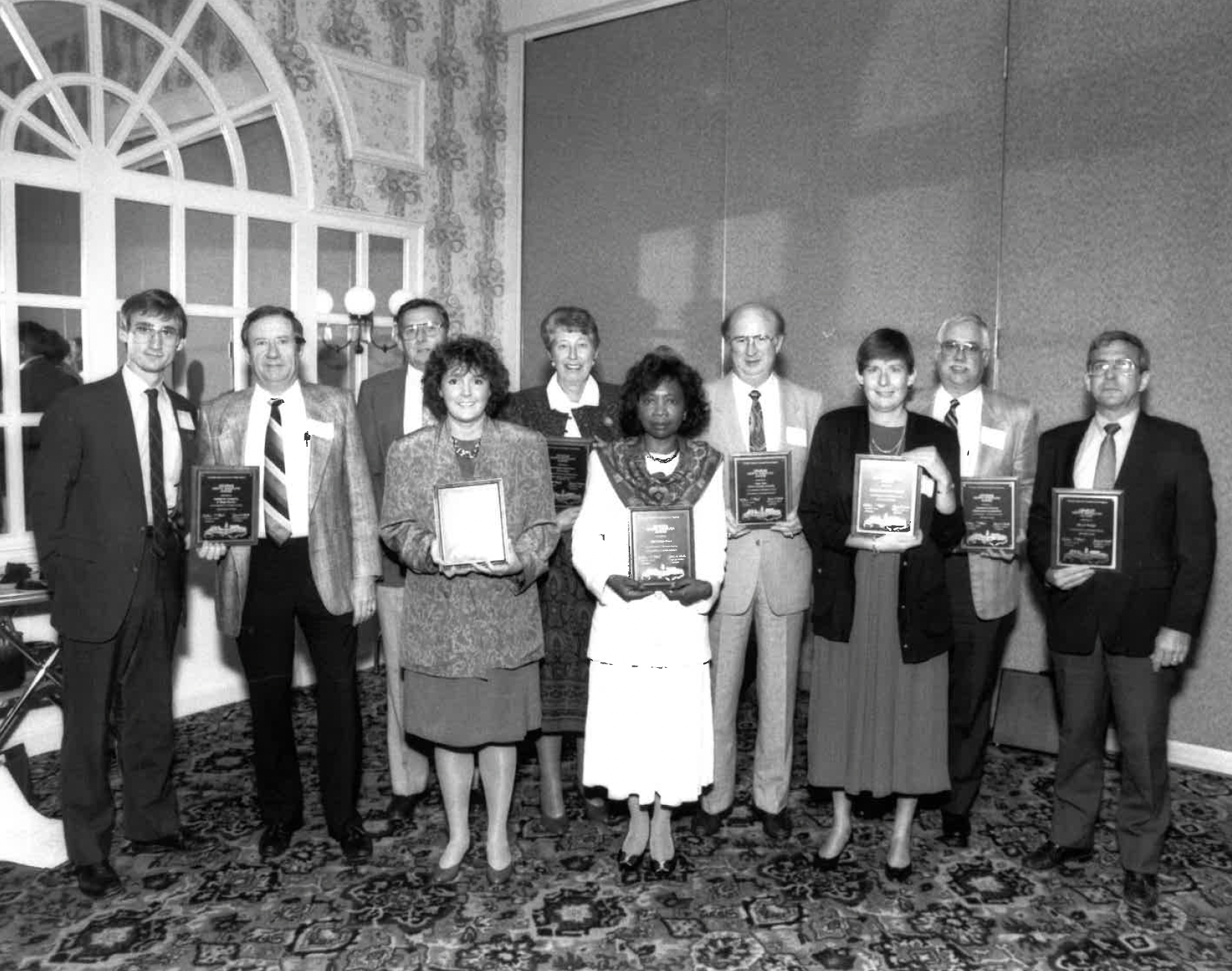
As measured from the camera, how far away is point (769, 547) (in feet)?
11.3

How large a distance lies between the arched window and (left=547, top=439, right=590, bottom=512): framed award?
2.39 meters

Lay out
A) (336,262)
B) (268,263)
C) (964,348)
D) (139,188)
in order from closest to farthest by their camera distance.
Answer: (964,348), (139,188), (268,263), (336,262)

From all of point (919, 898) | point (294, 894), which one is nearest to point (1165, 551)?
point (919, 898)

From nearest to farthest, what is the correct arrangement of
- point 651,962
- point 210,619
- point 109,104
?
1. point 651,962
2. point 109,104
3. point 210,619

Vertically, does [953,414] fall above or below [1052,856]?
above

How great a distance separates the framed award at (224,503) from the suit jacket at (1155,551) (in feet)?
7.95

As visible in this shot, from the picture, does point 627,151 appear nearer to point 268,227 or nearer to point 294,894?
point 268,227

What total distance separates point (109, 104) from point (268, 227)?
2.92ft

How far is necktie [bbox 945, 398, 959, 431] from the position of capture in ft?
11.6

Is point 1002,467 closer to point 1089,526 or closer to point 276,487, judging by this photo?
point 1089,526

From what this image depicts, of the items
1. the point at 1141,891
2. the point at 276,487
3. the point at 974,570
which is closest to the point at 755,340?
the point at 974,570

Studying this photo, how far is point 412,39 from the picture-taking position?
19.6 feet

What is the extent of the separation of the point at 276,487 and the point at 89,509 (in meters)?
0.53

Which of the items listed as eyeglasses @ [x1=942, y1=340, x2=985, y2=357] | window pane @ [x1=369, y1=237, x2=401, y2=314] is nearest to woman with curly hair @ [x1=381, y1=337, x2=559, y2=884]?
eyeglasses @ [x1=942, y1=340, x2=985, y2=357]
